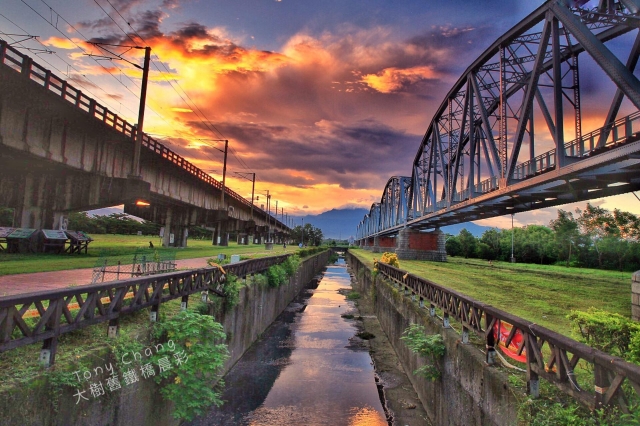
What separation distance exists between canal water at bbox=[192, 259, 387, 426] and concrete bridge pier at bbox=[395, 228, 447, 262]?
38719 mm

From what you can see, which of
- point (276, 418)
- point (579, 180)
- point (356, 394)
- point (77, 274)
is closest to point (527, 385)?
point (276, 418)

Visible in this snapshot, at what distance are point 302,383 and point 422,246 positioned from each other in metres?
51.1

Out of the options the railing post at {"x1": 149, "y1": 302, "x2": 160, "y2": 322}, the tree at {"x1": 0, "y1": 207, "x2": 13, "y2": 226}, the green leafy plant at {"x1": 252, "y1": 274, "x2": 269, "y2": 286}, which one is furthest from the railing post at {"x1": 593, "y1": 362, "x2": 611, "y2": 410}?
the tree at {"x1": 0, "y1": 207, "x2": 13, "y2": 226}

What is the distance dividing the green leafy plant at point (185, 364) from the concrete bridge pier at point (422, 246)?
178 ft

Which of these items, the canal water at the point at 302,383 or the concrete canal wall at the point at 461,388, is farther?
the canal water at the point at 302,383

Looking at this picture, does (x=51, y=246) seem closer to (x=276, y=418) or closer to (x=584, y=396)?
(x=276, y=418)

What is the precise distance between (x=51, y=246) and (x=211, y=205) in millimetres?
27147

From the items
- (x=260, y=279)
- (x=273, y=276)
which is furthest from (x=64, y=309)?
(x=273, y=276)

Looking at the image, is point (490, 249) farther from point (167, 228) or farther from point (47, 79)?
point (47, 79)

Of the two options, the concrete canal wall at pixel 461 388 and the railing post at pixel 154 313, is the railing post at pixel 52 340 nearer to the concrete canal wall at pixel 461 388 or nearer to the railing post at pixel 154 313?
the railing post at pixel 154 313

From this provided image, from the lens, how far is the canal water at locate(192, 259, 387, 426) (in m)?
11.7

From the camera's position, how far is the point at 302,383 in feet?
48.2

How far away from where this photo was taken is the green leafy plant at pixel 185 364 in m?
8.02

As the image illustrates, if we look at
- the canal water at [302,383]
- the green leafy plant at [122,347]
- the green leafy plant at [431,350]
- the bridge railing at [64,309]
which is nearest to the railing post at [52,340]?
the bridge railing at [64,309]
